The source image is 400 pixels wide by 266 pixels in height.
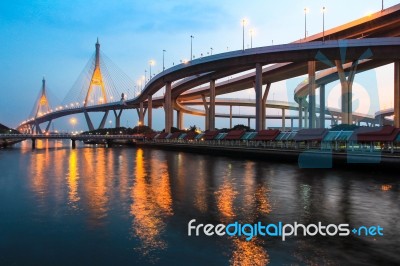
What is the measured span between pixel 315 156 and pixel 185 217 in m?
25.4

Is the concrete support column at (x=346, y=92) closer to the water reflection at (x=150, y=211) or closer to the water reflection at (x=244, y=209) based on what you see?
the water reflection at (x=244, y=209)

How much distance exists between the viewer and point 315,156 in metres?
36.1

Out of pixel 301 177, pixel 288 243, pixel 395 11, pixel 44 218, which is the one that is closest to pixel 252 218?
pixel 288 243

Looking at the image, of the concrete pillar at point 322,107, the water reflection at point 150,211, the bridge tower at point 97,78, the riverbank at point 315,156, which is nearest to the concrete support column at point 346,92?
the concrete pillar at point 322,107

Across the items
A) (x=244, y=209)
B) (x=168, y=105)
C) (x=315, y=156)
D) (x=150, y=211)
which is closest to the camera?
(x=150, y=211)

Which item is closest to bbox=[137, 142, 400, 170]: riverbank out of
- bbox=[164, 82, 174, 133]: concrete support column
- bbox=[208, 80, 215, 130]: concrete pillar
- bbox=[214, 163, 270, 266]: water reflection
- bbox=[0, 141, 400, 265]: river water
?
bbox=[0, 141, 400, 265]: river water

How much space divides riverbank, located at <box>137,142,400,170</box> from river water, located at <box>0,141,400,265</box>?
221 centimetres

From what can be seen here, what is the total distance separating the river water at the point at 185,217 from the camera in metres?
9.02

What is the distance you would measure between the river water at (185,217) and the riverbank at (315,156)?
2214 millimetres

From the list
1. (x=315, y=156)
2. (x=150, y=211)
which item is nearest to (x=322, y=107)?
(x=315, y=156)

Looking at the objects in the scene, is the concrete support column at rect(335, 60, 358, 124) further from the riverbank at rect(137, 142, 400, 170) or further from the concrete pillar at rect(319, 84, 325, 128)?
the riverbank at rect(137, 142, 400, 170)

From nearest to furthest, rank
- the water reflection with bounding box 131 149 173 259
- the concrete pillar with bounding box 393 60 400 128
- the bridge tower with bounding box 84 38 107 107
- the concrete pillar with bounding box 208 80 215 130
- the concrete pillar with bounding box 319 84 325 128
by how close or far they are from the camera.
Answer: the water reflection with bounding box 131 149 173 259 → the concrete pillar with bounding box 393 60 400 128 → the concrete pillar with bounding box 319 84 325 128 → the concrete pillar with bounding box 208 80 215 130 → the bridge tower with bounding box 84 38 107 107

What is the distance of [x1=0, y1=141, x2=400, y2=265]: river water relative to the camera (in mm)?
9016

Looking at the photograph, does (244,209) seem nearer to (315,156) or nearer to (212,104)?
(315,156)
